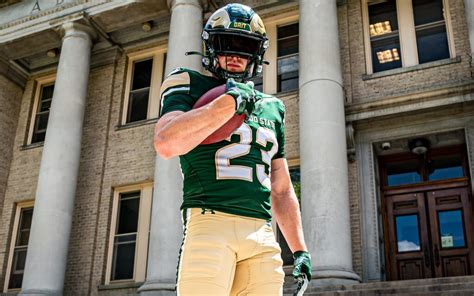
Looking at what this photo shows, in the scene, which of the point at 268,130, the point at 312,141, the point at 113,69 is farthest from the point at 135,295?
the point at 268,130

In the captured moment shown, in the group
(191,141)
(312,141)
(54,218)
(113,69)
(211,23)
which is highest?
(113,69)

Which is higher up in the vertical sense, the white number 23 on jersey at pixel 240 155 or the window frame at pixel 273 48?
the window frame at pixel 273 48

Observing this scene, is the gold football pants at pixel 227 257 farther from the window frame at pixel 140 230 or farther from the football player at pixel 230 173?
the window frame at pixel 140 230

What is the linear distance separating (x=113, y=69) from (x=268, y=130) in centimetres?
1661

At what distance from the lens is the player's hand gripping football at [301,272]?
8.86 feet

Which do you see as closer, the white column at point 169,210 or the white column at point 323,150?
the white column at point 323,150

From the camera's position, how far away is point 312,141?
1227 centimetres

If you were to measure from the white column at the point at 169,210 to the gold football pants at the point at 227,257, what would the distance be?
33.2 feet

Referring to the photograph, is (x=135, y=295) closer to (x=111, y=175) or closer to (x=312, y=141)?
(x=111, y=175)

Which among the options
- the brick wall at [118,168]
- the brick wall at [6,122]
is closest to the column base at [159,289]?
the brick wall at [118,168]

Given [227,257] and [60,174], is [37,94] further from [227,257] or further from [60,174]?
Result: [227,257]

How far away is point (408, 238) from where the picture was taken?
13.9 metres

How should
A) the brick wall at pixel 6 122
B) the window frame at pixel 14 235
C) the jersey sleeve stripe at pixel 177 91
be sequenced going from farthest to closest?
the brick wall at pixel 6 122 → the window frame at pixel 14 235 → the jersey sleeve stripe at pixel 177 91

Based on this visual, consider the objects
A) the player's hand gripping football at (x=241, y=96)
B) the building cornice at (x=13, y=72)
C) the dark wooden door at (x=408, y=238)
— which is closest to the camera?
the player's hand gripping football at (x=241, y=96)
